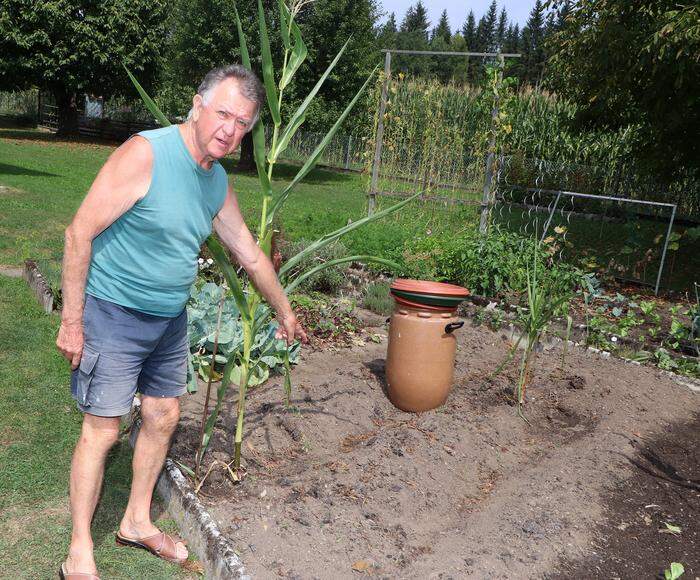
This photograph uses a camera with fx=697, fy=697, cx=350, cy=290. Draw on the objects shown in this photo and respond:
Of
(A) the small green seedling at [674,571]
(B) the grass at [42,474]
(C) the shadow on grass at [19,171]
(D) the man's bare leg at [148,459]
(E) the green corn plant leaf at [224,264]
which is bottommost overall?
(C) the shadow on grass at [19,171]

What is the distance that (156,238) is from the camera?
238 cm

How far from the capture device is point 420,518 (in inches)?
124

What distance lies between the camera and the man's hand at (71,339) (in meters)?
2.33

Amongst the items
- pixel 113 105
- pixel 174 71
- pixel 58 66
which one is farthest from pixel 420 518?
pixel 113 105

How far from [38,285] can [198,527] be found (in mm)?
3814

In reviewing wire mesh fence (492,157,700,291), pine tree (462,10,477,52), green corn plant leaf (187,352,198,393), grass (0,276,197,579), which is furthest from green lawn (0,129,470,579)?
pine tree (462,10,477,52)

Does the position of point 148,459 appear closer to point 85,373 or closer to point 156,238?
point 85,373

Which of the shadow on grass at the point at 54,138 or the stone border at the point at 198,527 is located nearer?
the stone border at the point at 198,527

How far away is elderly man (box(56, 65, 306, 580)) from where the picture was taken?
2.26 m

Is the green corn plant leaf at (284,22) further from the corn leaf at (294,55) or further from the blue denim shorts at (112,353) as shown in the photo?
the blue denim shorts at (112,353)

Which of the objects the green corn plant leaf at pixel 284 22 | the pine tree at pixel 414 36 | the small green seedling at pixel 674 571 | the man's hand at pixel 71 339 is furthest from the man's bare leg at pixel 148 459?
the pine tree at pixel 414 36

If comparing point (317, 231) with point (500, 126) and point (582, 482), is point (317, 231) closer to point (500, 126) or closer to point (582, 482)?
point (500, 126)

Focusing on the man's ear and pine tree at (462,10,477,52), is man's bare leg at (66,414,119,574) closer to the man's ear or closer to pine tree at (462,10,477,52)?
the man's ear

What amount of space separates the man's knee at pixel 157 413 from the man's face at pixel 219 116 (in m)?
0.98
